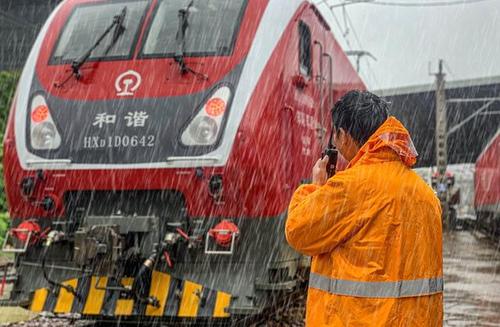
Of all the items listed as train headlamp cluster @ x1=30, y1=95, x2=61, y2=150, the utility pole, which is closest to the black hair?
train headlamp cluster @ x1=30, y1=95, x2=61, y2=150

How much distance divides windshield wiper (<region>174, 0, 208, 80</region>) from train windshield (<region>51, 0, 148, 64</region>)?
431 mm

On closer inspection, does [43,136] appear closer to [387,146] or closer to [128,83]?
[128,83]

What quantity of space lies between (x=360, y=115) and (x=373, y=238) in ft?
1.62

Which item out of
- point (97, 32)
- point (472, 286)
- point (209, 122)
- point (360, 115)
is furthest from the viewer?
point (472, 286)

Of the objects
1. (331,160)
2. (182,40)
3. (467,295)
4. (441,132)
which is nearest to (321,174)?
(331,160)

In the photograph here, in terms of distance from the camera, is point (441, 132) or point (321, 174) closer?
point (321, 174)

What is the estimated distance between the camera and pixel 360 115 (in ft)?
9.34

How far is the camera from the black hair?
2.83 metres

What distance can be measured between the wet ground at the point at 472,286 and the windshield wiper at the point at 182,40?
4.04 m

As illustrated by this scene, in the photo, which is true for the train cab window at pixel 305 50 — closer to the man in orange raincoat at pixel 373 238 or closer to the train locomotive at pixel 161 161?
the train locomotive at pixel 161 161

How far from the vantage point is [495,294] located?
33.6ft

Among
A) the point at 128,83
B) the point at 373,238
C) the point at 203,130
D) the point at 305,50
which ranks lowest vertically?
the point at 373,238

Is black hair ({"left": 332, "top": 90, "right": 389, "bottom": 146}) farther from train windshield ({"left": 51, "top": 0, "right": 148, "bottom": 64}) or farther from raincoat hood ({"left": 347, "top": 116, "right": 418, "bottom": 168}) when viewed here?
train windshield ({"left": 51, "top": 0, "right": 148, "bottom": 64})

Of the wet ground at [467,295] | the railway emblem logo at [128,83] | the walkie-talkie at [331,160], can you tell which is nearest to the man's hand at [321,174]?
the walkie-talkie at [331,160]
